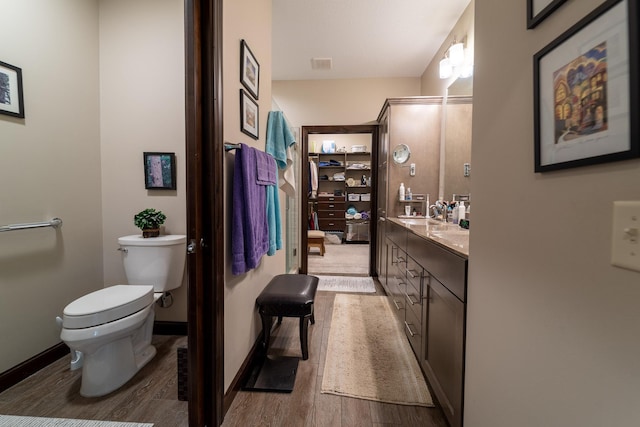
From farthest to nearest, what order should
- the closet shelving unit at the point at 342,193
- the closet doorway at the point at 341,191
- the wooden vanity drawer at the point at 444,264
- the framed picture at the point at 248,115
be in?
the closet shelving unit at the point at 342,193 → the closet doorway at the point at 341,191 → the framed picture at the point at 248,115 → the wooden vanity drawer at the point at 444,264

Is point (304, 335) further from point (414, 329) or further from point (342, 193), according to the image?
point (342, 193)

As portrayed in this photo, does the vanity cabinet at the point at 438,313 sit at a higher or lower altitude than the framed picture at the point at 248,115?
lower

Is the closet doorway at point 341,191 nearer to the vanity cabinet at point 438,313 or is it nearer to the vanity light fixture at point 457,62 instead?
the vanity light fixture at point 457,62

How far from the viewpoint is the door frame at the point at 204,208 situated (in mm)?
1068

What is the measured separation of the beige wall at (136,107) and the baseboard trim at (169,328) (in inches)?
6.0

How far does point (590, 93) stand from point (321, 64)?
9.91ft

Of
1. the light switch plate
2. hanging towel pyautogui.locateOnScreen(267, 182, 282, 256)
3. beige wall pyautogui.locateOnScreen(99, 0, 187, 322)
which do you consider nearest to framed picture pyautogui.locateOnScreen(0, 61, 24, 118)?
beige wall pyautogui.locateOnScreen(99, 0, 187, 322)

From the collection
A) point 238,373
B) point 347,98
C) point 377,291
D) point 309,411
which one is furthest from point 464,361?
point 347,98

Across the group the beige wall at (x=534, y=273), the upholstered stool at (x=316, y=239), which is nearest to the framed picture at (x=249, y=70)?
the beige wall at (x=534, y=273)

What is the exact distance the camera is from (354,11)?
2.14 metres

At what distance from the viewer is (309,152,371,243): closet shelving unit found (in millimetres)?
6090

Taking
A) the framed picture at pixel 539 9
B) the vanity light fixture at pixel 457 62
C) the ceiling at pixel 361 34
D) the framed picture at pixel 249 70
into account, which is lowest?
the framed picture at pixel 539 9

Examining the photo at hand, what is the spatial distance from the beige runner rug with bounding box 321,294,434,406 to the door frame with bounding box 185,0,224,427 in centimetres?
67

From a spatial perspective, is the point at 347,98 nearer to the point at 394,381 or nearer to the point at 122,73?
the point at 122,73
